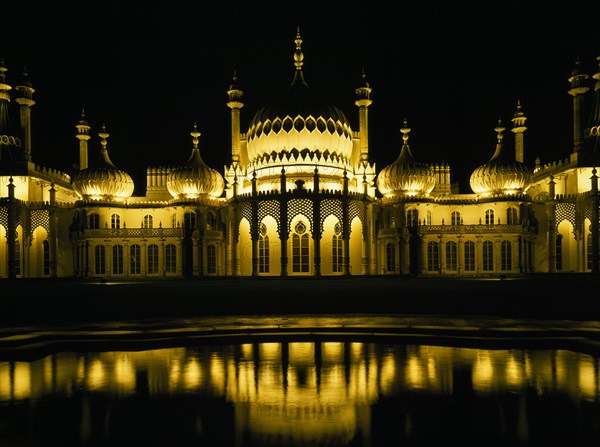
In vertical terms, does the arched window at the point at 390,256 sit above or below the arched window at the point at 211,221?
below

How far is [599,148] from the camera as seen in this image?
47281mm

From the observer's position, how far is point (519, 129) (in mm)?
53531

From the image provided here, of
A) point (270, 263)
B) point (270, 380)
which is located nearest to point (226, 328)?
point (270, 380)

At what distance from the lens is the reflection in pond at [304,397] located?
25.1 ft

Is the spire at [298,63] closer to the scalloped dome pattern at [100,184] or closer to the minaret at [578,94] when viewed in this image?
the scalloped dome pattern at [100,184]

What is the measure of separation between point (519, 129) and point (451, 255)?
1494 centimetres

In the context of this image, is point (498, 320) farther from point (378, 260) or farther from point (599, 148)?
point (599, 148)

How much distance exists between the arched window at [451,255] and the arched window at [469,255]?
0.71 meters

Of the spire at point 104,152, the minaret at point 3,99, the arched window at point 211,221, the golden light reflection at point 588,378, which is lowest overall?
the golden light reflection at point 588,378

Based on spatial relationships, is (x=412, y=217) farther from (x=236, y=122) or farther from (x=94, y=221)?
(x=94, y=221)

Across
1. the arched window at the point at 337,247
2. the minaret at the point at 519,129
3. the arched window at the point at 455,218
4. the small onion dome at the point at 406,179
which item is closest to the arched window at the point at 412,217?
the small onion dome at the point at 406,179

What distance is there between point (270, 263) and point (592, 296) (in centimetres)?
2595

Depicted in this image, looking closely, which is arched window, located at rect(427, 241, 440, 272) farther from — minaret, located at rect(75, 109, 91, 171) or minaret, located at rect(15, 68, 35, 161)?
minaret, located at rect(15, 68, 35, 161)

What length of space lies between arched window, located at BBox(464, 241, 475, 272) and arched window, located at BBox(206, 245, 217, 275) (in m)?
18.3
